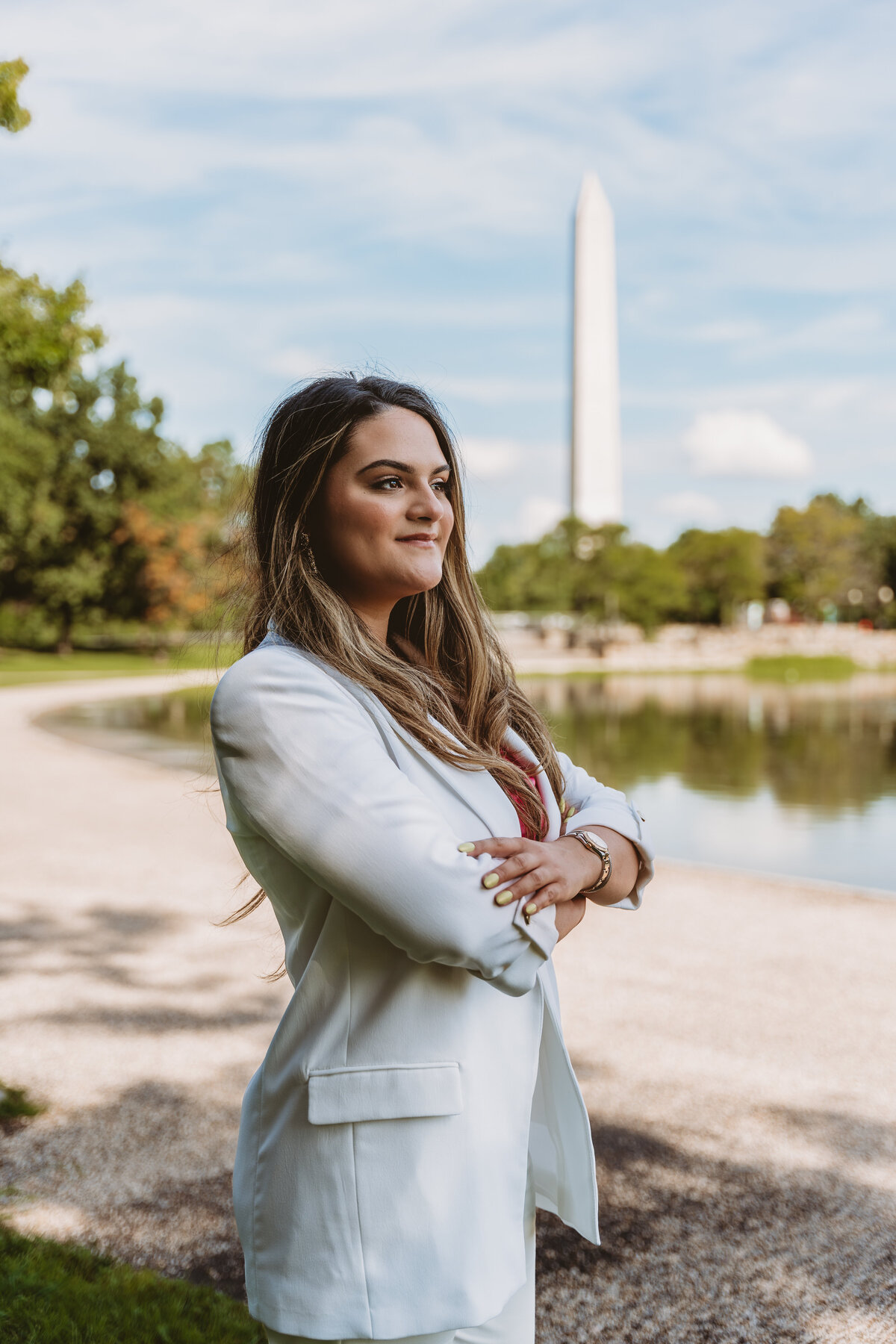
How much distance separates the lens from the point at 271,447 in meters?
1.89

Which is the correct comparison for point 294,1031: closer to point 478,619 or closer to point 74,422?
point 478,619

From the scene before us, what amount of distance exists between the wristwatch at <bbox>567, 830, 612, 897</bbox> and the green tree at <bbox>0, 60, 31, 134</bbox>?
177 inches

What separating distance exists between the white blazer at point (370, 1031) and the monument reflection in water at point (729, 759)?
0.83m

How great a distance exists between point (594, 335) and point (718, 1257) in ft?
180

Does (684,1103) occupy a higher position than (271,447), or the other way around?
(271,447)

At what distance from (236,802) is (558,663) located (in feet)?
167

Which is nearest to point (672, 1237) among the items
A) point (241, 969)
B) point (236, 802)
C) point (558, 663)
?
point (236, 802)

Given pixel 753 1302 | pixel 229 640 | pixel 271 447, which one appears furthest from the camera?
pixel 753 1302

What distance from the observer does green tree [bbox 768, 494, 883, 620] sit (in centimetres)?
8244

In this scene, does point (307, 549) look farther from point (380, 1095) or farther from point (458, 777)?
point (380, 1095)

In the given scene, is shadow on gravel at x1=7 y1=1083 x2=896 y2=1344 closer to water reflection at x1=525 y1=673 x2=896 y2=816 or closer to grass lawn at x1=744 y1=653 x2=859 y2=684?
water reflection at x1=525 y1=673 x2=896 y2=816

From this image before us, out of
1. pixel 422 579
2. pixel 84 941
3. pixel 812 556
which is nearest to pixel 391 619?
pixel 422 579

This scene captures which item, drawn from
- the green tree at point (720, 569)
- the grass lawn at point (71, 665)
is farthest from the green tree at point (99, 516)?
the green tree at point (720, 569)

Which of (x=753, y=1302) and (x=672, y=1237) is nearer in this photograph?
(x=753, y=1302)
